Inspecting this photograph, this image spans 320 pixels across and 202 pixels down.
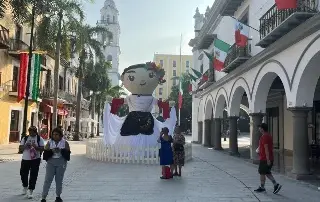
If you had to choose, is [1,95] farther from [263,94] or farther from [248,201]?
[248,201]

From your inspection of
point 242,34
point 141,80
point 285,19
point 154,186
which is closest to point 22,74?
point 141,80

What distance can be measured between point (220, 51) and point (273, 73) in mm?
4950

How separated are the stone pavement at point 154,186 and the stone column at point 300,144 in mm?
573

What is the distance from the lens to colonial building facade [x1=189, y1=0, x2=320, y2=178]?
9.95 metres

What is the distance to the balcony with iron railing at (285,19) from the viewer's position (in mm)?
9508

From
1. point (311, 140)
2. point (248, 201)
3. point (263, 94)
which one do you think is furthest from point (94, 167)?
point (311, 140)

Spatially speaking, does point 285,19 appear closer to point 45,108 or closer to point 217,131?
point 217,131

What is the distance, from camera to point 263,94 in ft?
47.0

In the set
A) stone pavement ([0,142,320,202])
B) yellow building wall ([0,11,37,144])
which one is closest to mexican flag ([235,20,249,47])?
stone pavement ([0,142,320,202])

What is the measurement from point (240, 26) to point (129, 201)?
30.6 feet

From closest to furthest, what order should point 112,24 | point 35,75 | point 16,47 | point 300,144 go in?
point 300,144 → point 16,47 → point 35,75 → point 112,24

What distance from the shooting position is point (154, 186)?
8633 millimetres

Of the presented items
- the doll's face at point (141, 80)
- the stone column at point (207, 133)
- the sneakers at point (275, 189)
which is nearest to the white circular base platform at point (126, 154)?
the doll's face at point (141, 80)

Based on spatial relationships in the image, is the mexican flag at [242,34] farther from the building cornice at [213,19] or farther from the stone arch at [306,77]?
the building cornice at [213,19]
